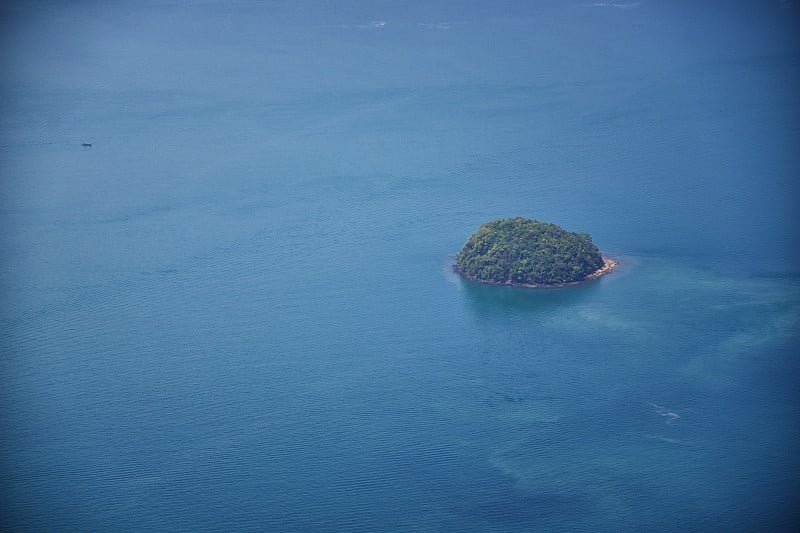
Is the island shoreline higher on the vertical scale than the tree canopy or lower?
lower

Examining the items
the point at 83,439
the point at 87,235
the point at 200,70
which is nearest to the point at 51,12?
the point at 200,70

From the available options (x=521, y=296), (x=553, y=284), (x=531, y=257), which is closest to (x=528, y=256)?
(x=531, y=257)

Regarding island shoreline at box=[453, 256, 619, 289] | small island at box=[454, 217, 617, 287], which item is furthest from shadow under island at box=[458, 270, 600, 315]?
small island at box=[454, 217, 617, 287]

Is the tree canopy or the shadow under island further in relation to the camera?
the tree canopy

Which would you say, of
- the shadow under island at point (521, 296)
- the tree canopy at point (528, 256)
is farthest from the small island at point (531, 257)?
the shadow under island at point (521, 296)

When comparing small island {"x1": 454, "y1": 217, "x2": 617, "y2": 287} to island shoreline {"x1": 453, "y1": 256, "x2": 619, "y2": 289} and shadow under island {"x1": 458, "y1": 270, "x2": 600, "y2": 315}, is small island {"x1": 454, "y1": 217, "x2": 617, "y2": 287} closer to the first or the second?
island shoreline {"x1": 453, "y1": 256, "x2": 619, "y2": 289}

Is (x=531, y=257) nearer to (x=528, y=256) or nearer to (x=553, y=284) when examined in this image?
(x=528, y=256)

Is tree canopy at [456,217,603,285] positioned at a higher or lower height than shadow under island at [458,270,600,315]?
higher

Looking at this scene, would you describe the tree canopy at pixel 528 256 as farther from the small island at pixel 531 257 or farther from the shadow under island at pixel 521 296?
the shadow under island at pixel 521 296

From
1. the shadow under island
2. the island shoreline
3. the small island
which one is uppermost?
the small island
